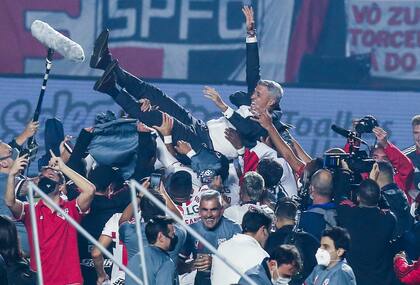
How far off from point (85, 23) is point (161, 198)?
28.7 ft

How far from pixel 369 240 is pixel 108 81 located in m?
3.34

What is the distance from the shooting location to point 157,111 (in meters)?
12.4

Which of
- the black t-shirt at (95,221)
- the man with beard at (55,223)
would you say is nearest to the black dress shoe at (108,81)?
the black t-shirt at (95,221)

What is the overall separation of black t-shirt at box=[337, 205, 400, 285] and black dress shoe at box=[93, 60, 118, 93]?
3.03 m

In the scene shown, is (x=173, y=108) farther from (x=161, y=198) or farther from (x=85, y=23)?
(x=85, y=23)

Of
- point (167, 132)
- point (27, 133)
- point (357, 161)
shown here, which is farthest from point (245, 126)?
point (27, 133)

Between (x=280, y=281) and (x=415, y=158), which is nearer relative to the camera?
(x=280, y=281)

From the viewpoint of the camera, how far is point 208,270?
991 centimetres

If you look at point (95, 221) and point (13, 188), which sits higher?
point (13, 188)

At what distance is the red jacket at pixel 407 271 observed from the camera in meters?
9.77

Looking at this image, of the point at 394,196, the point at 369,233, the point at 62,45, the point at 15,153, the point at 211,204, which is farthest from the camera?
the point at 15,153

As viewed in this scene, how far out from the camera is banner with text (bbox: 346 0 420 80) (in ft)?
62.4

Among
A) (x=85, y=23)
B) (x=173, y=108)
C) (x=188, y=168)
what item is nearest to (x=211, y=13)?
(x=85, y=23)

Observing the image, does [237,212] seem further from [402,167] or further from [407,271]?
[402,167]
